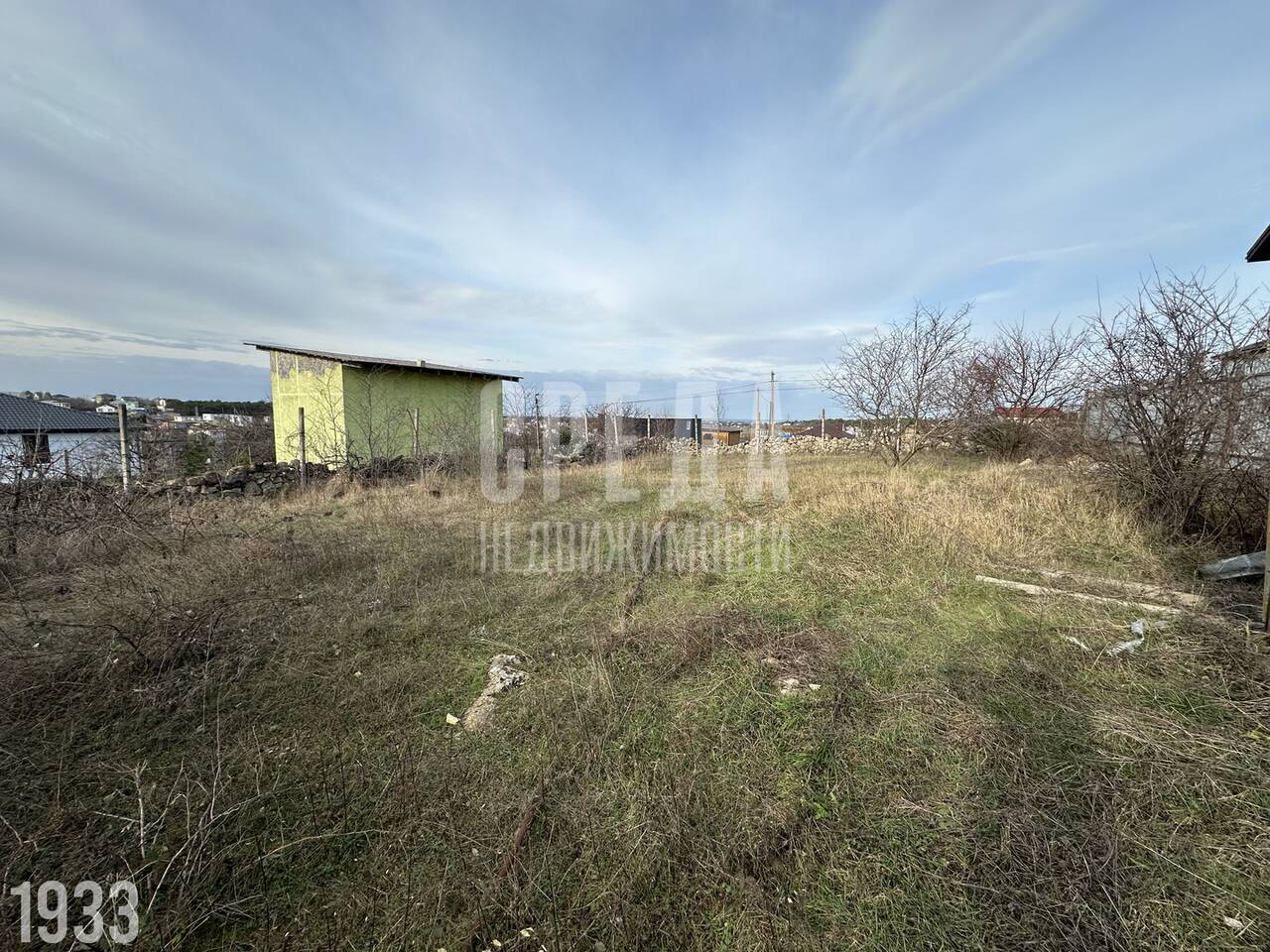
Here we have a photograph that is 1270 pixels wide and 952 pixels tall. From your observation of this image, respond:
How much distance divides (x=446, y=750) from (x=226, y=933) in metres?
0.93

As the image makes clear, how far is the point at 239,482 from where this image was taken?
8312 millimetres

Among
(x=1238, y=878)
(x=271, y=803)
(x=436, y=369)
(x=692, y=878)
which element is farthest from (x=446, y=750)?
(x=436, y=369)

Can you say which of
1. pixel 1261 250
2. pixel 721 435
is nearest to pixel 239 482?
pixel 1261 250

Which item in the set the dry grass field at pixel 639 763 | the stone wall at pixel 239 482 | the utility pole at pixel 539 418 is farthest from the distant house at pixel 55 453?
the utility pole at pixel 539 418

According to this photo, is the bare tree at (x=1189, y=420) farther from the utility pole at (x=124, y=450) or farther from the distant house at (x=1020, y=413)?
the utility pole at (x=124, y=450)

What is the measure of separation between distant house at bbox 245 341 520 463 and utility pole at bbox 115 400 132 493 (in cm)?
377

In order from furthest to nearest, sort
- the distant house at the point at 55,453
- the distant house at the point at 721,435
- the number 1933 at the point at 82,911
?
the distant house at the point at 721,435
the distant house at the point at 55,453
the number 1933 at the point at 82,911

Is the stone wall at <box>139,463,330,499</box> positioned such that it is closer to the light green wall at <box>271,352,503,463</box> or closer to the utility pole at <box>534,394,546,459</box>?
the light green wall at <box>271,352,503,463</box>

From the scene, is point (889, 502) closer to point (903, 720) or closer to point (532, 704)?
point (903, 720)

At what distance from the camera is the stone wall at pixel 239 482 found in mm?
7199

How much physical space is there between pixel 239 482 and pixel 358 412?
3895mm

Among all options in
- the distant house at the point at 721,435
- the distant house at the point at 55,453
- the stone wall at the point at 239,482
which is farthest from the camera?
the distant house at the point at 721,435

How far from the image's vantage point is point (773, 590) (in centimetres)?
427

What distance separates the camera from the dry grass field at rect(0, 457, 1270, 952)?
62.2 inches
